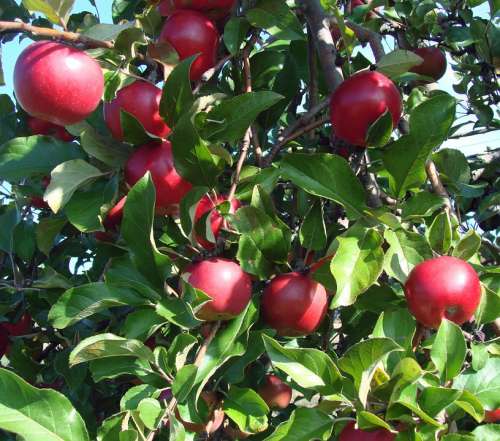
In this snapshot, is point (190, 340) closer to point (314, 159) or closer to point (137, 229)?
point (137, 229)

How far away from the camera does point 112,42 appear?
0.87 meters

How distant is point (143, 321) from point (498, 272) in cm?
50

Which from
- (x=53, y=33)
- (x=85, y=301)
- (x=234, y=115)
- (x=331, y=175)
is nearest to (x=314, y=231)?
(x=331, y=175)

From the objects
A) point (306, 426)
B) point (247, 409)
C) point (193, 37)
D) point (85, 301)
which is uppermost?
point (193, 37)

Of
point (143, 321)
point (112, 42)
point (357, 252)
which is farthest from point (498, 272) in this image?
point (112, 42)

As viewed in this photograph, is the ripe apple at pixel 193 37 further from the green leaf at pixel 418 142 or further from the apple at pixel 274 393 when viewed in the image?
the apple at pixel 274 393

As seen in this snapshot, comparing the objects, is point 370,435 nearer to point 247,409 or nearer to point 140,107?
point 247,409

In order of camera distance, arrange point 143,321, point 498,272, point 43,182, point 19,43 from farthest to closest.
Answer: point 19,43
point 43,182
point 498,272
point 143,321

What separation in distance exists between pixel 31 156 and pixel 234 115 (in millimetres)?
320

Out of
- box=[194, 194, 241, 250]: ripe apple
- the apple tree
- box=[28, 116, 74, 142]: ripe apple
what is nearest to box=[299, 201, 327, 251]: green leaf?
the apple tree

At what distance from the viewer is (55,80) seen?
784 millimetres

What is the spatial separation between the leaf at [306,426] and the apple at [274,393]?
458 millimetres

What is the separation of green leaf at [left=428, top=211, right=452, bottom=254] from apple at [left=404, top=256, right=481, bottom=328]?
0.04 metres

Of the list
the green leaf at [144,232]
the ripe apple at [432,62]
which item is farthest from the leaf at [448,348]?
the ripe apple at [432,62]
